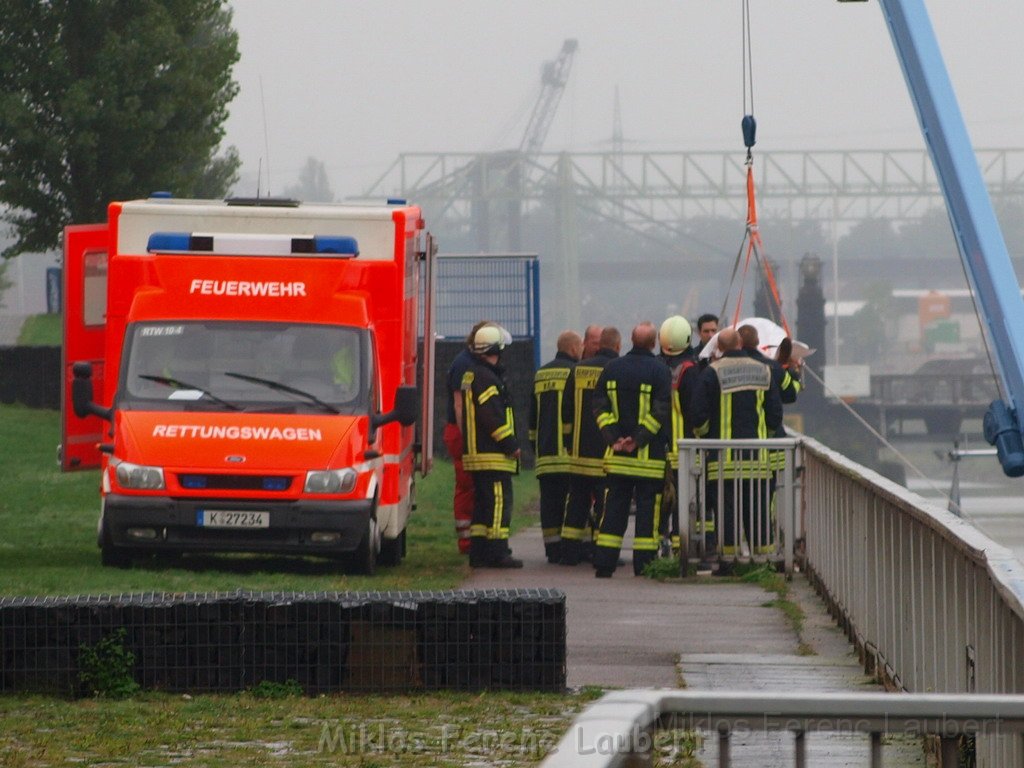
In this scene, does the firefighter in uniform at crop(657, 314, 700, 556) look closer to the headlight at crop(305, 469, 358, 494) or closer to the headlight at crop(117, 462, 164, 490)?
the headlight at crop(305, 469, 358, 494)

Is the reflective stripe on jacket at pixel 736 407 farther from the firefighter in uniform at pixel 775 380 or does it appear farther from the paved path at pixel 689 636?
the paved path at pixel 689 636

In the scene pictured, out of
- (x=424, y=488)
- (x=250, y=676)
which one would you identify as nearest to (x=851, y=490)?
(x=250, y=676)

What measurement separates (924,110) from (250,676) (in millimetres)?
6333

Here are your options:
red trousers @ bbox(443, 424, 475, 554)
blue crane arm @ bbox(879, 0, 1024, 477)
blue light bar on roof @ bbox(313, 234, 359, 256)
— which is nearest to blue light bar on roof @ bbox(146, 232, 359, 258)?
blue light bar on roof @ bbox(313, 234, 359, 256)

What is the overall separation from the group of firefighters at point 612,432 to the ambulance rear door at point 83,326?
8.58ft

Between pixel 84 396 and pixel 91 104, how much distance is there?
21.2m

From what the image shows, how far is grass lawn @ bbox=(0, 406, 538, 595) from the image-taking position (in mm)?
12961

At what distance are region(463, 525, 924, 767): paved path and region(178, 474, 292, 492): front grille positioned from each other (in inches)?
56.1

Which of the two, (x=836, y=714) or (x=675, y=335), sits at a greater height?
(x=675, y=335)

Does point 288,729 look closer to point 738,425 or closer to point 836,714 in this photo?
point 836,714

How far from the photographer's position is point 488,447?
15.1 m

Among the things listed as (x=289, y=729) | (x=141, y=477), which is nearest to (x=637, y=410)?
(x=141, y=477)

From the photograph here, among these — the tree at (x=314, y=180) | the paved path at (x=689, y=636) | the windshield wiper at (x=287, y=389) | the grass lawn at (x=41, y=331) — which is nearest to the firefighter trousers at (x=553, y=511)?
the paved path at (x=689, y=636)

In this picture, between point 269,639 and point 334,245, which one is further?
point 334,245
